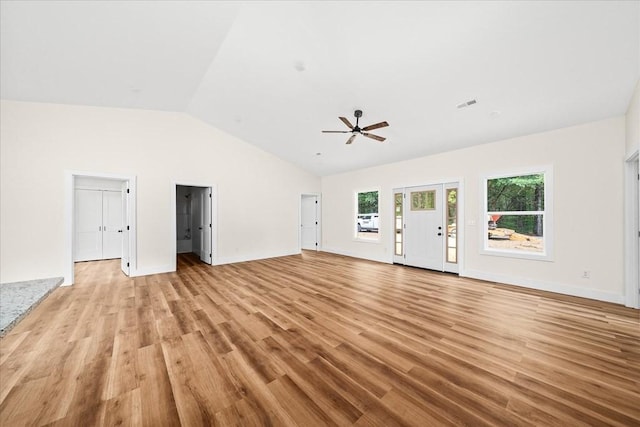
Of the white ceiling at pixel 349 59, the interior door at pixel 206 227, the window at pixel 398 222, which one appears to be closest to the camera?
the white ceiling at pixel 349 59

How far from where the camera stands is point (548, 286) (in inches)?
153

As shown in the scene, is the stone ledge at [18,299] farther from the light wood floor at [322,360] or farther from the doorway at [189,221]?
the doorway at [189,221]

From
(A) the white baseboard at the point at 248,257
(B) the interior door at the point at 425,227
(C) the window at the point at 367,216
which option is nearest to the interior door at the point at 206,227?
(A) the white baseboard at the point at 248,257

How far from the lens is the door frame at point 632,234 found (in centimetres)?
316

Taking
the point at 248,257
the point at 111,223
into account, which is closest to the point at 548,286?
the point at 248,257

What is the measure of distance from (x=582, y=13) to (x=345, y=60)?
7.31 feet

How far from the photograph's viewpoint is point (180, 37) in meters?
2.97

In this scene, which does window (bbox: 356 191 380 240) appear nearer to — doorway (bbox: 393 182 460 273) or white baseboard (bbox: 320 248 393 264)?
white baseboard (bbox: 320 248 393 264)

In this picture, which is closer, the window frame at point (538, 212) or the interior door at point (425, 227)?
the window frame at point (538, 212)

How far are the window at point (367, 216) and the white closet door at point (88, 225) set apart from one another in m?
7.32

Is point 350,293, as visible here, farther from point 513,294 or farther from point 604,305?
point 604,305

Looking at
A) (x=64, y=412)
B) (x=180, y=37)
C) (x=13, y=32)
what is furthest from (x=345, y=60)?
(x=64, y=412)

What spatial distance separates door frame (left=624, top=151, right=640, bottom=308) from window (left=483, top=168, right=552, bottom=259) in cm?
78

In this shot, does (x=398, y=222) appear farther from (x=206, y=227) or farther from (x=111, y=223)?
(x=111, y=223)
